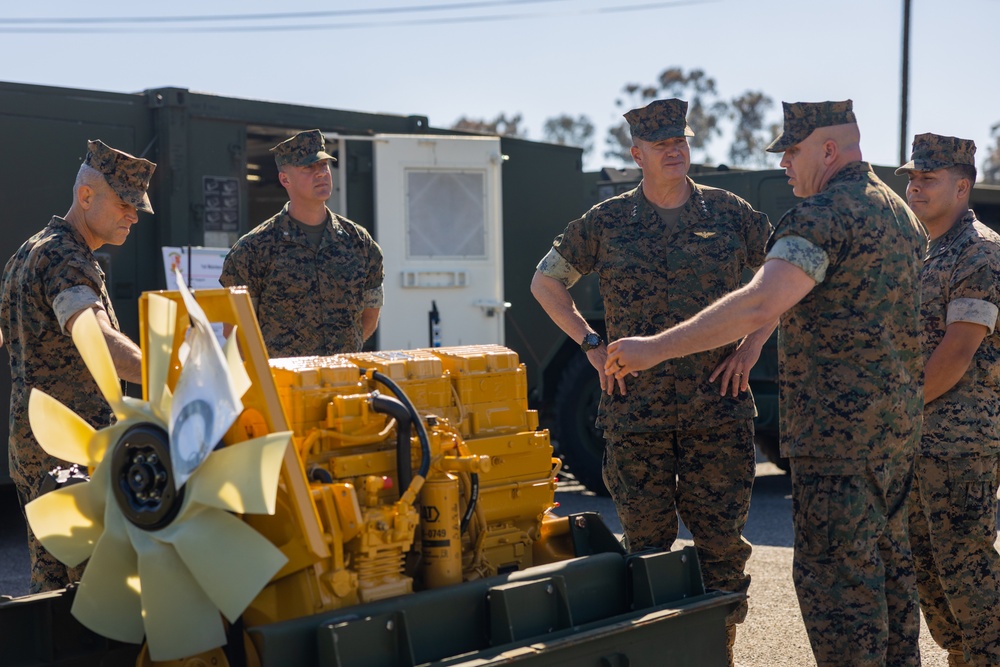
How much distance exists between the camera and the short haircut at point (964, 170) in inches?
174

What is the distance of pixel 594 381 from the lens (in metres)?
8.91

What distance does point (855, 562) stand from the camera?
3.52 metres

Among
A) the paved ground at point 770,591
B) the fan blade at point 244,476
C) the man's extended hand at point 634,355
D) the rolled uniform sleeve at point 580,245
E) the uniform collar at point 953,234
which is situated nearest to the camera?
the fan blade at point 244,476

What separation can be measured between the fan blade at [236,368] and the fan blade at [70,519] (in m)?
0.57

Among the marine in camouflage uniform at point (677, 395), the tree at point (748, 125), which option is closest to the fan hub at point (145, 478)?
the marine in camouflage uniform at point (677, 395)

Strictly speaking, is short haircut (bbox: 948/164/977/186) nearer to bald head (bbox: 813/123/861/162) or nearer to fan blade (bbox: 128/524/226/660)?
bald head (bbox: 813/123/861/162)

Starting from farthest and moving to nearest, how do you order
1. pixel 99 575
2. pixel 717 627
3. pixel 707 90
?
pixel 707 90, pixel 717 627, pixel 99 575

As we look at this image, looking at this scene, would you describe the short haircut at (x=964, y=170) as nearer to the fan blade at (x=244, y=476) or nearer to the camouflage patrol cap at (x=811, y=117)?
the camouflage patrol cap at (x=811, y=117)

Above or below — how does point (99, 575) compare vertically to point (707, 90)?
below

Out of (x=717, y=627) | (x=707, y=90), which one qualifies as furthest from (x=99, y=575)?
(x=707, y=90)

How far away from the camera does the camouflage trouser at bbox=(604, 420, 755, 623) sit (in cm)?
425

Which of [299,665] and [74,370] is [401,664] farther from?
[74,370]

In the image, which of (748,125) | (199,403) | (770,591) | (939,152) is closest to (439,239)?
(770,591)

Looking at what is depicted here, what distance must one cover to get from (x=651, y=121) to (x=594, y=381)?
468 cm
